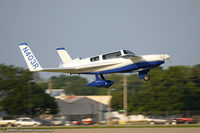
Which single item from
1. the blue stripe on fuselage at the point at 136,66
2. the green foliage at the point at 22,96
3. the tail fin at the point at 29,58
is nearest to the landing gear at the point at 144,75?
the blue stripe on fuselage at the point at 136,66

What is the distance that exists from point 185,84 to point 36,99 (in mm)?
31471

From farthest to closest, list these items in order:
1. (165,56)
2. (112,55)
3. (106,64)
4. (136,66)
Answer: (106,64) < (112,55) < (136,66) < (165,56)

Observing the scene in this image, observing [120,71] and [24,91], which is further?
[24,91]

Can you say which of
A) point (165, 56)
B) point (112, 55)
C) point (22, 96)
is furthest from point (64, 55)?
point (22, 96)

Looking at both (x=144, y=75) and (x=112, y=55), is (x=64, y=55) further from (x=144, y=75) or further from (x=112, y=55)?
(x=144, y=75)

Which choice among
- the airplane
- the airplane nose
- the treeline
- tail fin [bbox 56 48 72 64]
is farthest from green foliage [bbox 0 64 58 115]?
the airplane nose

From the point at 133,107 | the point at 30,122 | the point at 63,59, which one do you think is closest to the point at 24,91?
the point at 30,122

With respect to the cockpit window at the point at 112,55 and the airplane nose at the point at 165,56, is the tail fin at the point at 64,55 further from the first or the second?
the airplane nose at the point at 165,56

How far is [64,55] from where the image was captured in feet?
96.6

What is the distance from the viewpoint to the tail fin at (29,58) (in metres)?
26.7

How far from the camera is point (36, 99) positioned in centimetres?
5906

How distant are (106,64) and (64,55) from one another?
540 centimetres

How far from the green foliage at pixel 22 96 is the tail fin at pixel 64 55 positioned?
99.1 feet

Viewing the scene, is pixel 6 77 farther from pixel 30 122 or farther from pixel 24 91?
pixel 30 122
